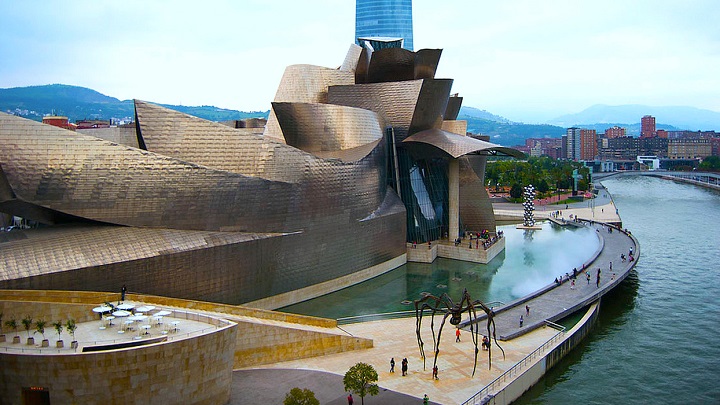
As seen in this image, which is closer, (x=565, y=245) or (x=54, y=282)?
(x=54, y=282)

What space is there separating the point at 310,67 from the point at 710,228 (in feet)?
162

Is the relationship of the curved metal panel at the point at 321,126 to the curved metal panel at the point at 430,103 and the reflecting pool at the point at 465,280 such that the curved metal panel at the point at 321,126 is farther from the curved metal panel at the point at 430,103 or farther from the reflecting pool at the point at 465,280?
the reflecting pool at the point at 465,280

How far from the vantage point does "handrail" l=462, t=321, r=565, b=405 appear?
71.2ft

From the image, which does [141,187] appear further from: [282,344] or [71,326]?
[282,344]

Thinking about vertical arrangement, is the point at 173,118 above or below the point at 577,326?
above

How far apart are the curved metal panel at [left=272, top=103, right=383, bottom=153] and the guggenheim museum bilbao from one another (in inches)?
3.0

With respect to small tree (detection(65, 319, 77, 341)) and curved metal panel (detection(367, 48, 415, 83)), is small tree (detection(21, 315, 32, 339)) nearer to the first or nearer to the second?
small tree (detection(65, 319, 77, 341))

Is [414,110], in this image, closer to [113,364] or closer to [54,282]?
[54,282]

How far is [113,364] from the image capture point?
1819 cm

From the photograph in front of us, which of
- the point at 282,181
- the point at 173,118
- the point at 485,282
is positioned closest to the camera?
the point at 173,118

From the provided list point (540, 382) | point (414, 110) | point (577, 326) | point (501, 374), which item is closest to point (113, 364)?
point (501, 374)

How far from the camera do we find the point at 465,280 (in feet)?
135

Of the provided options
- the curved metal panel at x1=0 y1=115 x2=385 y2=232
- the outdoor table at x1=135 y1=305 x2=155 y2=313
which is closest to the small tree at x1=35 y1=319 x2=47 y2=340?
the outdoor table at x1=135 y1=305 x2=155 y2=313

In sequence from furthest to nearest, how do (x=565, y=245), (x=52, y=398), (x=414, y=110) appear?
(x=565, y=245) → (x=414, y=110) → (x=52, y=398)
